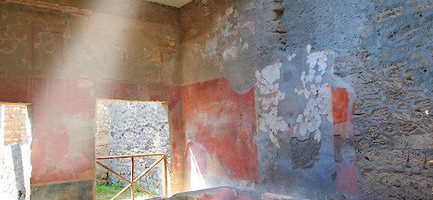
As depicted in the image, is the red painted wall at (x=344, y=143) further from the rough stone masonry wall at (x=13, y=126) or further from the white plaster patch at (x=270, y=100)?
the rough stone masonry wall at (x=13, y=126)

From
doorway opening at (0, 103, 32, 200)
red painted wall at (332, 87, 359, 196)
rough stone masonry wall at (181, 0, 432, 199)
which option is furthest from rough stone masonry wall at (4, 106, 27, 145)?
red painted wall at (332, 87, 359, 196)

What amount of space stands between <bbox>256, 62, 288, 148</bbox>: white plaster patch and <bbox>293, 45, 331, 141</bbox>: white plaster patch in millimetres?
251

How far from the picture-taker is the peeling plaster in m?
3.35

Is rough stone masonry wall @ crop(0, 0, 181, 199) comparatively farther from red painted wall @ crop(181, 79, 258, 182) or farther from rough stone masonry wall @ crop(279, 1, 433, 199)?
rough stone masonry wall @ crop(279, 1, 433, 199)

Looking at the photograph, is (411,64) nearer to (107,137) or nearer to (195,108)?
(195,108)

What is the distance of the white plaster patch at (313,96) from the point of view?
335 cm

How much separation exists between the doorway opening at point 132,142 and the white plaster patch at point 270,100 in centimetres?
357

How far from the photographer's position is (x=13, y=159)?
4984mm

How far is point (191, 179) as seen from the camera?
17.2 feet

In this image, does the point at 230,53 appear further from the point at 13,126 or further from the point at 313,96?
the point at 13,126

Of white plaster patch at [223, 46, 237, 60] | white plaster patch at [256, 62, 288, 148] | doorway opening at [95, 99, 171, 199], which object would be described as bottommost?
doorway opening at [95, 99, 171, 199]

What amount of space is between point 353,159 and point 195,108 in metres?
2.63

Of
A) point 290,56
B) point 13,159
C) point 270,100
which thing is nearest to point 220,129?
point 270,100

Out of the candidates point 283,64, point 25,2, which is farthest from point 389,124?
point 25,2
